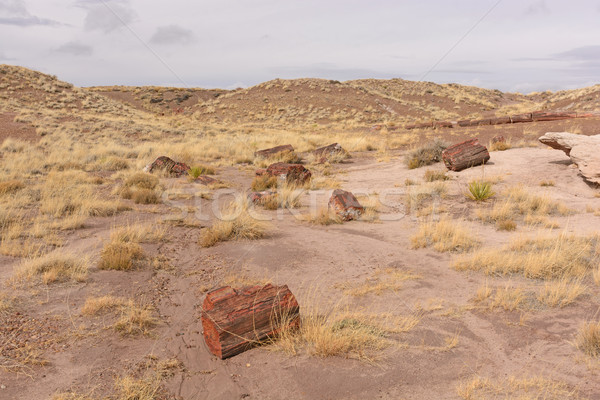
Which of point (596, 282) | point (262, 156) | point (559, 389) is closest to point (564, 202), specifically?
point (596, 282)

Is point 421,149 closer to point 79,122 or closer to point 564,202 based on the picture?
point 564,202

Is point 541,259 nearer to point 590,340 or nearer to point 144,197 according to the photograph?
point 590,340

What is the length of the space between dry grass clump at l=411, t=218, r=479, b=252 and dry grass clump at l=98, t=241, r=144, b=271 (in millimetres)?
5086

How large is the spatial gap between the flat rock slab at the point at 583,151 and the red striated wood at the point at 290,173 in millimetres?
7918

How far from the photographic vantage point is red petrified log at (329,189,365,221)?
Answer: 981cm

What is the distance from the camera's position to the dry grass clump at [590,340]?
13.1 ft

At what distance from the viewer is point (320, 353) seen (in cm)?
414

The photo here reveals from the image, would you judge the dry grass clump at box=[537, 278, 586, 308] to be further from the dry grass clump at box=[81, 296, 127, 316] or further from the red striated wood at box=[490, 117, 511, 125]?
the red striated wood at box=[490, 117, 511, 125]

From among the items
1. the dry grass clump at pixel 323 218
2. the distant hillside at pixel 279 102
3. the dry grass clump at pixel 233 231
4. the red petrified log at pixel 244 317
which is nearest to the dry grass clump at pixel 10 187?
the dry grass clump at pixel 233 231

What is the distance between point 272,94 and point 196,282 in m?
47.6

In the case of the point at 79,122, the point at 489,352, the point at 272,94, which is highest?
the point at 272,94

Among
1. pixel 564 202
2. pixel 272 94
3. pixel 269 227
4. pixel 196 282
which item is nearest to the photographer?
pixel 196 282

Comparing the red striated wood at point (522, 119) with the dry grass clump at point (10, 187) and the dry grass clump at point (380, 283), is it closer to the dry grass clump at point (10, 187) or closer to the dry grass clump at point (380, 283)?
the dry grass clump at point (380, 283)

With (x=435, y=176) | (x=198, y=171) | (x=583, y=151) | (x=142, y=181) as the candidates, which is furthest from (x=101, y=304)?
(x=583, y=151)
